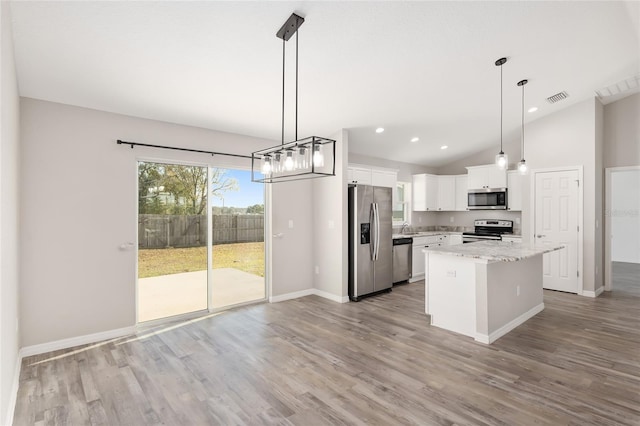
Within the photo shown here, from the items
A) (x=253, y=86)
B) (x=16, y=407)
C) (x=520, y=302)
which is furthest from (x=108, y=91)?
(x=520, y=302)

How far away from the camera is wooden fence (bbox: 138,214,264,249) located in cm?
403

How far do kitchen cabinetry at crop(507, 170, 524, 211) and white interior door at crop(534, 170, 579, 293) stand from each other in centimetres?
65

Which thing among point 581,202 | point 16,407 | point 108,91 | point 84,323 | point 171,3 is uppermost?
point 171,3

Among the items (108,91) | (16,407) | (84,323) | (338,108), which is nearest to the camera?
(16,407)

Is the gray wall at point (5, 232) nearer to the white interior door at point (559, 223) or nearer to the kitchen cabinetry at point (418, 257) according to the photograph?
the kitchen cabinetry at point (418, 257)

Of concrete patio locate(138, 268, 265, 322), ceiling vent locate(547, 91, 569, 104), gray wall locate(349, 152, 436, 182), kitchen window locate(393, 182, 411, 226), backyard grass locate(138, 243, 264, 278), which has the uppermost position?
ceiling vent locate(547, 91, 569, 104)

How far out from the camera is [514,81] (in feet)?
13.8

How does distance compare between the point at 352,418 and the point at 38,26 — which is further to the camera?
the point at 38,26

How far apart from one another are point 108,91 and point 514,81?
4.84 meters

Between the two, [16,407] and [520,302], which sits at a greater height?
[520,302]

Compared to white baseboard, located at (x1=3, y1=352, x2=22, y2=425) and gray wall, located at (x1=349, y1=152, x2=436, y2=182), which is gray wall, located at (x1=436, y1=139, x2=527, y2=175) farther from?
white baseboard, located at (x1=3, y1=352, x2=22, y2=425)

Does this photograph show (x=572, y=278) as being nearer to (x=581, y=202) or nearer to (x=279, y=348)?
(x=581, y=202)

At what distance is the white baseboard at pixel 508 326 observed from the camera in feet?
11.2

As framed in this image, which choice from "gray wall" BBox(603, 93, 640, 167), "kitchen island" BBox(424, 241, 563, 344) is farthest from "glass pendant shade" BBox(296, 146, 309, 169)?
"gray wall" BBox(603, 93, 640, 167)
